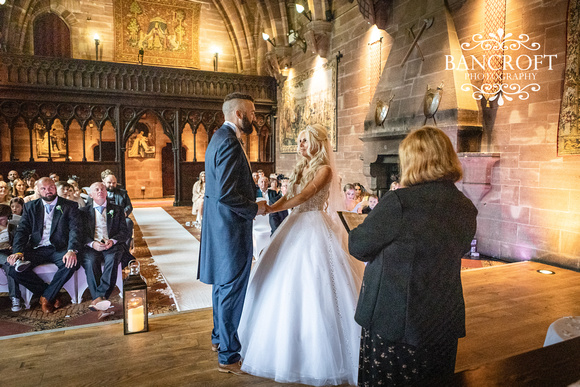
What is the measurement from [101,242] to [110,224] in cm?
23

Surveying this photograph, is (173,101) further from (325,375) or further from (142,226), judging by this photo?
(325,375)

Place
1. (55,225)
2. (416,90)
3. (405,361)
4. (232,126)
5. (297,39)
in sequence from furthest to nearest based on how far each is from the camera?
1. (297,39)
2. (416,90)
3. (55,225)
4. (232,126)
5. (405,361)

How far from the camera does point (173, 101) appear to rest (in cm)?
1227

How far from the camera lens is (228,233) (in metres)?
2.30

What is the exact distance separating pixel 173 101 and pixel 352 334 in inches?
450

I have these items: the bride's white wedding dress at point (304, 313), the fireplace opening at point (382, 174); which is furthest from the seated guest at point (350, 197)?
the bride's white wedding dress at point (304, 313)

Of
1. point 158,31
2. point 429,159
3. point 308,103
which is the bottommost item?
point 429,159

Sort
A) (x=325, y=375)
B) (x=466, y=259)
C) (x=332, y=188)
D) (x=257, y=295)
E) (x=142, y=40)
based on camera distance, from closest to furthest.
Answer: (x=325, y=375) < (x=257, y=295) < (x=332, y=188) < (x=466, y=259) < (x=142, y=40)

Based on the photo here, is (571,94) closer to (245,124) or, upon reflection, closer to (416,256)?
(245,124)

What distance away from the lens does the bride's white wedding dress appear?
85.4 inches

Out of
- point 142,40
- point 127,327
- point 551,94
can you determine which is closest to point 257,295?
point 127,327

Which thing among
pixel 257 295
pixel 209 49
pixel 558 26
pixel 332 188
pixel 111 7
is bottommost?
pixel 257 295

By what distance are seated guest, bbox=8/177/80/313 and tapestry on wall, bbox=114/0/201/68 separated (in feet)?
35.4

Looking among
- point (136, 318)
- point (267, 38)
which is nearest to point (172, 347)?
point (136, 318)
